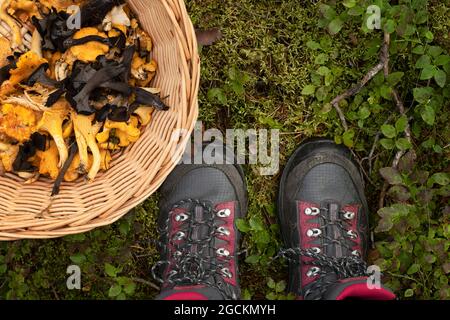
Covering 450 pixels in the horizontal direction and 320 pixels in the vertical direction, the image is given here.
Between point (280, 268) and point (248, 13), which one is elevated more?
point (248, 13)

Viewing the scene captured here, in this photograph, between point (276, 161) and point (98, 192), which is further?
point (276, 161)

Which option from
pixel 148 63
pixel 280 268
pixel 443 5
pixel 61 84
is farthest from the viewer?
pixel 280 268

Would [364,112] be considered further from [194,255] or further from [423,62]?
[194,255]

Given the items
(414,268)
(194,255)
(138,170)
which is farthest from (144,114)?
(414,268)

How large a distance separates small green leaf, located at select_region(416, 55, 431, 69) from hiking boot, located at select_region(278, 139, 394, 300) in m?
0.47

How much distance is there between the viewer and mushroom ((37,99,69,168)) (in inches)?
79.8

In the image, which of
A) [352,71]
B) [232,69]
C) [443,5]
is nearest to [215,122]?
[232,69]

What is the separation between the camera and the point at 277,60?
2.44 meters

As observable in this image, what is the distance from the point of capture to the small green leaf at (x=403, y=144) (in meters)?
2.30

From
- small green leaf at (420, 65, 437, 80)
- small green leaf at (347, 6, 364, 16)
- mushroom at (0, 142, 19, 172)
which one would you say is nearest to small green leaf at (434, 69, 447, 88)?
small green leaf at (420, 65, 437, 80)

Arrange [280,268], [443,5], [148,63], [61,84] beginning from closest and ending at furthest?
1. [61,84]
2. [148,63]
3. [443,5]
4. [280,268]

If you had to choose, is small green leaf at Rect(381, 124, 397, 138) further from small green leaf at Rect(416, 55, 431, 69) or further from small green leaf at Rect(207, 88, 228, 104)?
small green leaf at Rect(207, 88, 228, 104)

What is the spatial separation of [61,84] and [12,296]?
1033 mm
